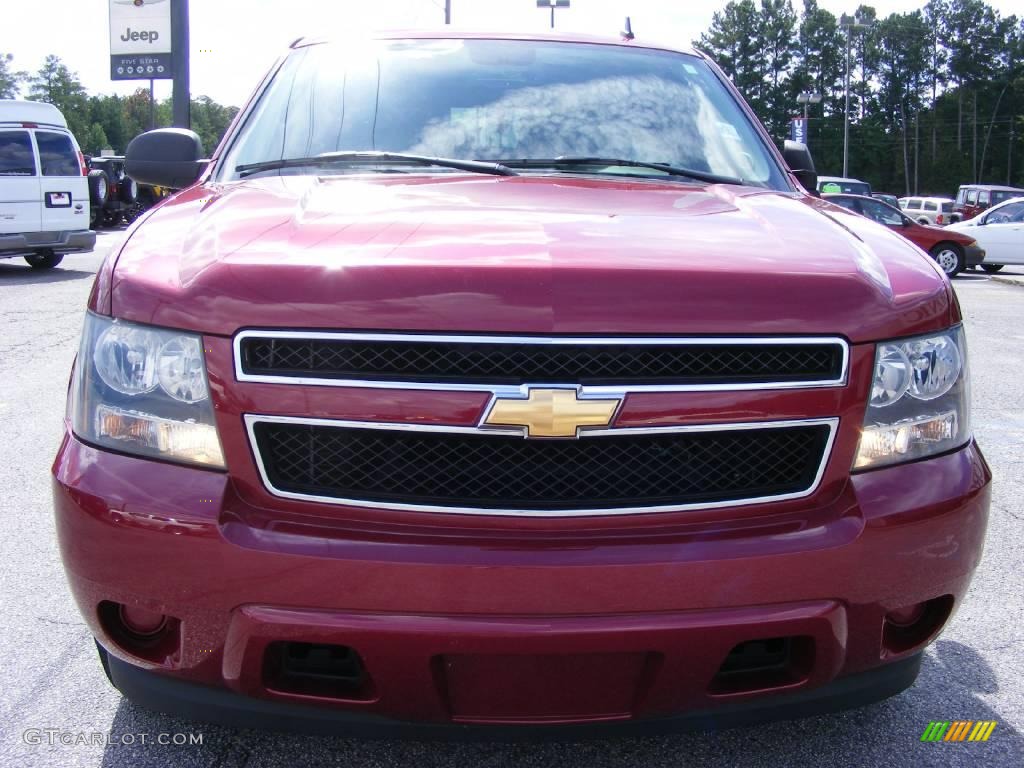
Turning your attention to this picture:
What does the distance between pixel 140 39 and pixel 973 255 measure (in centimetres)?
3169

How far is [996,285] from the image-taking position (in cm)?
1823

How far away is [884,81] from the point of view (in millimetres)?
105375

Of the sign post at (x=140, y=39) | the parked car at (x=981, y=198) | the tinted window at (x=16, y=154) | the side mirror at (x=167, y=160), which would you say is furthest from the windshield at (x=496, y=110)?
the parked car at (x=981, y=198)

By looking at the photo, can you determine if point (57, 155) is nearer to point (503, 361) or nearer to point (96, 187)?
point (96, 187)

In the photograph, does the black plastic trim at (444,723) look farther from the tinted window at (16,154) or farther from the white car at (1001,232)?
the white car at (1001,232)

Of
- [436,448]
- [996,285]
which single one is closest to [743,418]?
[436,448]

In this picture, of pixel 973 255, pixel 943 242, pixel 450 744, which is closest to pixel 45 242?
pixel 450 744

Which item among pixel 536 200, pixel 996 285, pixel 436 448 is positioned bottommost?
pixel 996 285

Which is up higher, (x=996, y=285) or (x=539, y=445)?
(x=539, y=445)

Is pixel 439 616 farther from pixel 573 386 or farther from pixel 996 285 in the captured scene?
pixel 996 285

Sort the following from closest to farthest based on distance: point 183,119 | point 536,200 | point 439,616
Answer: point 439,616, point 536,200, point 183,119

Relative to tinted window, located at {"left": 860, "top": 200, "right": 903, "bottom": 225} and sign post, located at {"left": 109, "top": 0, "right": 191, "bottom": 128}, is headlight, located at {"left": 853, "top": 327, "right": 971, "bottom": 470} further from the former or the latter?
sign post, located at {"left": 109, "top": 0, "right": 191, "bottom": 128}

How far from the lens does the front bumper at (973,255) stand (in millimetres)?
20203

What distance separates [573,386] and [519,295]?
188 mm
